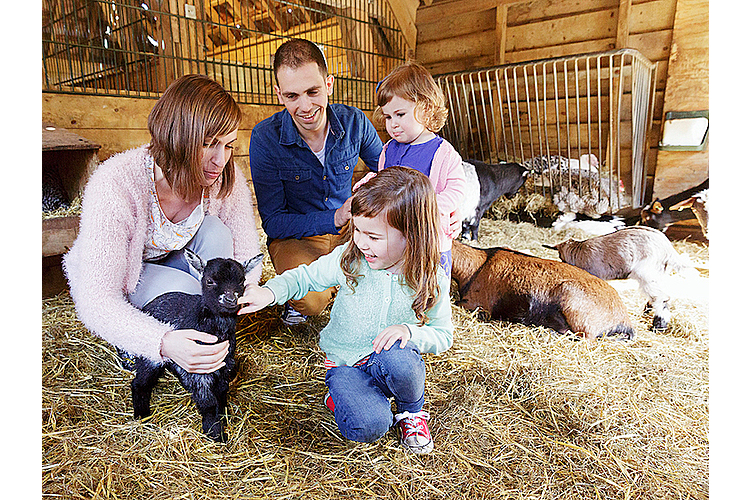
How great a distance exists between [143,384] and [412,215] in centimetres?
110

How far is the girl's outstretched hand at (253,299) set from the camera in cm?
145

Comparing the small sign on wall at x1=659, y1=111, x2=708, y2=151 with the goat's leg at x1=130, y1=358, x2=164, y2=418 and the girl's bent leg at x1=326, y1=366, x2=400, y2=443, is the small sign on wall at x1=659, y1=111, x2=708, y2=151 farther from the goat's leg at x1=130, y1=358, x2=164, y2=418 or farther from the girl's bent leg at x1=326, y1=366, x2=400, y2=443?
the goat's leg at x1=130, y1=358, x2=164, y2=418

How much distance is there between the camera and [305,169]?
7.18ft

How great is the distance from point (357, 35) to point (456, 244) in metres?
1.72

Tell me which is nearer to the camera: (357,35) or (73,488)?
(73,488)

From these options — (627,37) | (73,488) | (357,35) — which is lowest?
(73,488)

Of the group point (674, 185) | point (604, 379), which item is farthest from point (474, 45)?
point (604, 379)

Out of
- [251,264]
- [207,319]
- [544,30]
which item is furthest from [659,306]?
[207,319]

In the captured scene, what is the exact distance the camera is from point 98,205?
1.44 meters

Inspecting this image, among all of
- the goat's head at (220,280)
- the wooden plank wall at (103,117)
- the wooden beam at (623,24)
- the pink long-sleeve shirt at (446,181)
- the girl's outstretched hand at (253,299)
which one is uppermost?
the wooden beam at (623,24)

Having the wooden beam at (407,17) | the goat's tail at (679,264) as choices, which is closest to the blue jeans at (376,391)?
the goat's tail at (679,264)

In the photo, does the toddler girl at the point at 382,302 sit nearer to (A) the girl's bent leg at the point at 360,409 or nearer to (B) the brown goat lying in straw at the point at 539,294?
(A) the girl's bent leg at the point at 360,409

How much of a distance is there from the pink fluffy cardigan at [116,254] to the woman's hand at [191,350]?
0.04 m

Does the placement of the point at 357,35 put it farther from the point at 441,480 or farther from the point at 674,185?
the point at 441,480
